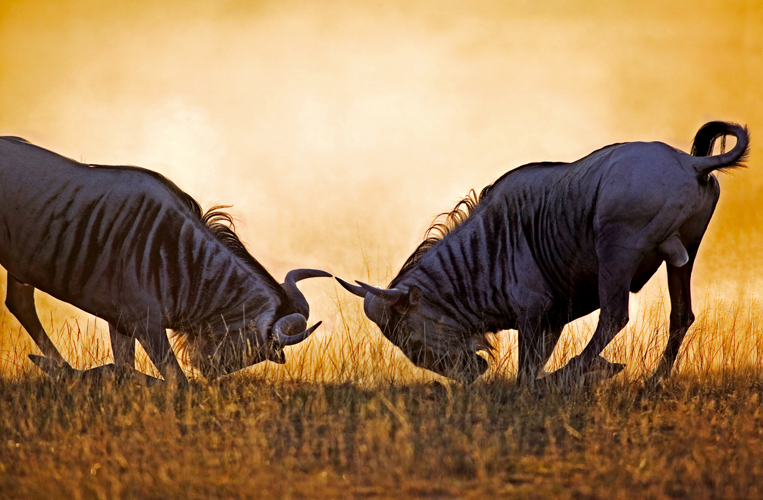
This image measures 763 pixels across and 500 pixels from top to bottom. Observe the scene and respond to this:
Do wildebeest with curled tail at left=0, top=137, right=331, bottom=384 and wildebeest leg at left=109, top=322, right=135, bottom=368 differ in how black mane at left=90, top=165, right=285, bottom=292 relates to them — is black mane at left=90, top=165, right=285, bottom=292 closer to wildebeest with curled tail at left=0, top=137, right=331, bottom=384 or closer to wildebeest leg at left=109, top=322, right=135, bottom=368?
wildebeest with curled tail at left=0, top=137, right=331, bottom=384

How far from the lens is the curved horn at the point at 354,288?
773cm

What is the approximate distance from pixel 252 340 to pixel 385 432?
101 inches

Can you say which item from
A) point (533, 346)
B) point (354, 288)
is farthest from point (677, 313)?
point (354, 288)

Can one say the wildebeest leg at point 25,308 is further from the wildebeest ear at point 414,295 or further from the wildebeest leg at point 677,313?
the wildebeest leg at point 677,313

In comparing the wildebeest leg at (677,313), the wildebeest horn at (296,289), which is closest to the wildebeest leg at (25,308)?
the wildebeest horn at (296,289)

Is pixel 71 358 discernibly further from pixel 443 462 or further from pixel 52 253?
pixel 443 462

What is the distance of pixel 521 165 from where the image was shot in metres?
7.92

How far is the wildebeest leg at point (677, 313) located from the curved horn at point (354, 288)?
8.12 ft

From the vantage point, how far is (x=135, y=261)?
745cm

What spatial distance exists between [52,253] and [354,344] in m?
2.57

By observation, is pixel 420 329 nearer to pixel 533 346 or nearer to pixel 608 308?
pixel 533 346

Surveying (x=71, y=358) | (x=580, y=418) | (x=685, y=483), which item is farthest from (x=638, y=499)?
(x=71, y=358)

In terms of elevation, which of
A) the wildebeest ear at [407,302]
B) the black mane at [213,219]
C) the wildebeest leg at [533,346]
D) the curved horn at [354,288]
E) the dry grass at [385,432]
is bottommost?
the dry grass at [385,432]

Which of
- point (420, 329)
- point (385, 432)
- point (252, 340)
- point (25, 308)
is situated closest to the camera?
point (385, 432)
